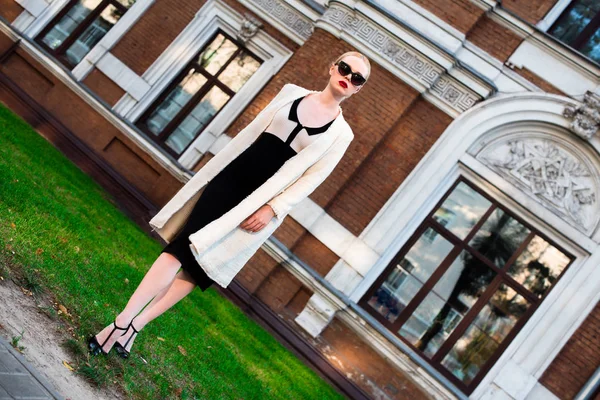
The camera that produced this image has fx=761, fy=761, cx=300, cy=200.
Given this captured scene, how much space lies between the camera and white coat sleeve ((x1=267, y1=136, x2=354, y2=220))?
4.74 metres

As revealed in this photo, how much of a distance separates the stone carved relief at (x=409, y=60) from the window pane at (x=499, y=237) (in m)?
1.60

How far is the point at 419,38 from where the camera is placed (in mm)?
10422

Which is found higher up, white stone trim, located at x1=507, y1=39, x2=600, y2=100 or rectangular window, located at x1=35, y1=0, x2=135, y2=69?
white stone trim, located at x1=507, y1=39, x2=600, y2=100

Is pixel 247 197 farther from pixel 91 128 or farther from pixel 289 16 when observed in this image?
pixel 91 128

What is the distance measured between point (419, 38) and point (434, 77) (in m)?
0.58

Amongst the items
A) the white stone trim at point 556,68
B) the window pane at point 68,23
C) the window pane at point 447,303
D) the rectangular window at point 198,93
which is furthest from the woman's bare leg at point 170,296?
the window pane at point 68,23

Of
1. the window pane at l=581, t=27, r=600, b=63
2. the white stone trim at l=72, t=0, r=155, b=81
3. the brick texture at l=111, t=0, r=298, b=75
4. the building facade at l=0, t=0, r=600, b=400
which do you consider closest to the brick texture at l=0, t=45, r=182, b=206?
the white stone trim at l=72, t=0, r=155, b=81

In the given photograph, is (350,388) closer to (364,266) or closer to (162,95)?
(364,266)

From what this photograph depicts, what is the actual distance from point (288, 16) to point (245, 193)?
291 inches

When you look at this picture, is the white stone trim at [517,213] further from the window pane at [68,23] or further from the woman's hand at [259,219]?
the window pane at [68,23]

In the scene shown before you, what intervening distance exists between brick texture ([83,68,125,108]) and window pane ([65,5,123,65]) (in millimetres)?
553

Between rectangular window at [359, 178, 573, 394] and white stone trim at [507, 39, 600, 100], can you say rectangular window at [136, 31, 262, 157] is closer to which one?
rectangular window at [359, 178, 573, 394]

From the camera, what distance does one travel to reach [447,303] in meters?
10.4

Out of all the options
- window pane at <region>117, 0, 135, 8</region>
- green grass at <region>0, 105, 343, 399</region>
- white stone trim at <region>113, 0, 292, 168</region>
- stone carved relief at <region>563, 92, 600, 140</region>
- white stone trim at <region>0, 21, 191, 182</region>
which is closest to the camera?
green grass at <region>0, 105, 343, 399</region>
